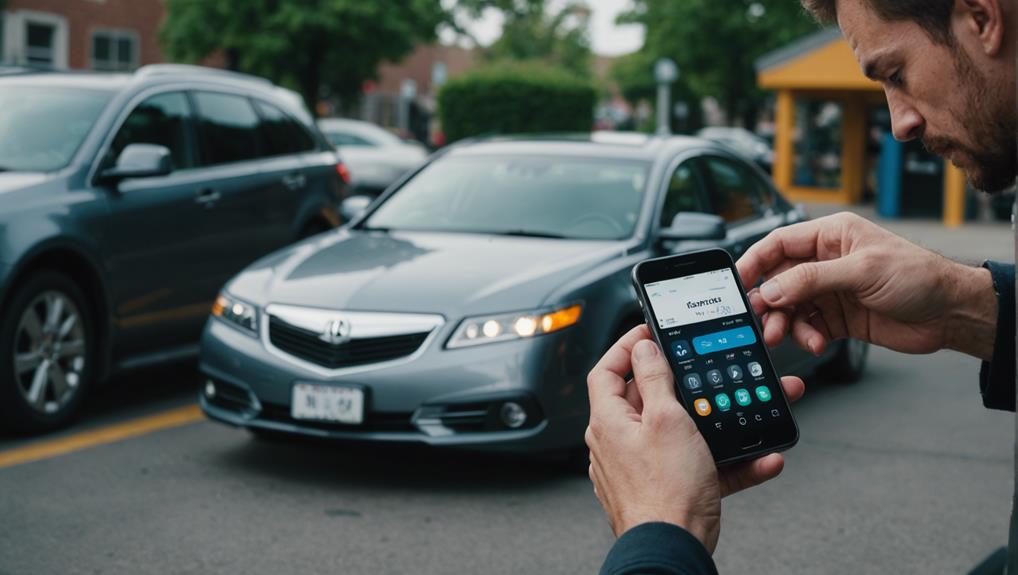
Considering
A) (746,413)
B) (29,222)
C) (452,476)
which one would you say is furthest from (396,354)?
(746,413)

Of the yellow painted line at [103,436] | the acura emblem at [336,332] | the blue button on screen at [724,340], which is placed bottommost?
the yellow painted line at [103,436]

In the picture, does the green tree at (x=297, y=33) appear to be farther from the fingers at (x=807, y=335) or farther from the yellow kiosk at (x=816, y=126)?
the fingers at (x=807, y=335)

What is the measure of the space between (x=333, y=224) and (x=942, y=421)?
12.8ft

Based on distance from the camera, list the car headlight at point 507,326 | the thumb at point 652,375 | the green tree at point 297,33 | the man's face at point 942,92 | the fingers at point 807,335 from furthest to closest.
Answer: the green tree at point 297,33 → the car headlight at point 507,326 → the fingers at point 807,335 → the thumb at point 652,375 → the man's face at point 942,92

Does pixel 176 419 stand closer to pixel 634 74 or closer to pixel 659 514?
pixel 659 514

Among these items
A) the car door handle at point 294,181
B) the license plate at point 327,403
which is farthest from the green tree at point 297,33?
the license plate at point 327,403

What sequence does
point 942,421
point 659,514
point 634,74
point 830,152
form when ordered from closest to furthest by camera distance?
point 659,514, point 942,421, point 830,152, point 634,74

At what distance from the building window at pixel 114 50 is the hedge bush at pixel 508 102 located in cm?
978

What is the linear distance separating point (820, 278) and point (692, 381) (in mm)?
269

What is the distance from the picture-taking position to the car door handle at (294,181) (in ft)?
28.4

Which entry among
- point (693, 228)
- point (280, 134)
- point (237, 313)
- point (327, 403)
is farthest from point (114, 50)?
point (327, 403)

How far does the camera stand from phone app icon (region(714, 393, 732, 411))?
6.11 ft

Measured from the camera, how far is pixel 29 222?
656 centimetres

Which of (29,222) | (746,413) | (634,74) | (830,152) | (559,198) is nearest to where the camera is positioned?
(746,413)
